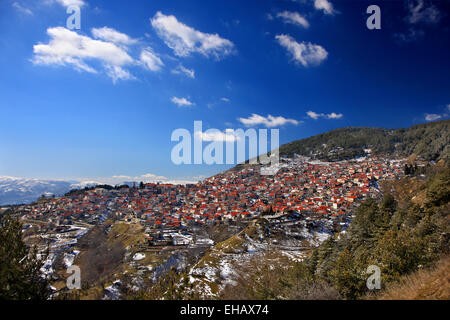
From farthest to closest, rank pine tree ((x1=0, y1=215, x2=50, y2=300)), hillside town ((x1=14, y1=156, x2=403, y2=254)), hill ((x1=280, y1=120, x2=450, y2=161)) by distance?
hill ((x1=280, y1=120, x2=450, y2=161)) < hillside town ((x1=14, y1=156, x2=403, y2=254)) < pine tree ((x1=0, y1=215, x2=50, y2=300))

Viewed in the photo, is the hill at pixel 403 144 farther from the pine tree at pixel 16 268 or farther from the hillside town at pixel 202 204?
the pine tree at pixel 16 268

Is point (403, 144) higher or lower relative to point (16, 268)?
higher

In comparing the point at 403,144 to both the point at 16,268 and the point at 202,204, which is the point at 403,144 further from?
the point at 16,268

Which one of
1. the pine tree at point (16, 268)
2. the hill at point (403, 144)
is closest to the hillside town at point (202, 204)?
the hill at point (403, 144)

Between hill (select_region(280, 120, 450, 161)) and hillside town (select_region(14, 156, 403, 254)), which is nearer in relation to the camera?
hillside town (select_region(14, 156, 403, 254))

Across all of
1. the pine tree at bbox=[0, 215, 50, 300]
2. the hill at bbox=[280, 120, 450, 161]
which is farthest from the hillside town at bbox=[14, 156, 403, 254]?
the pine tree at bbox=[0, 215, 50, 300]

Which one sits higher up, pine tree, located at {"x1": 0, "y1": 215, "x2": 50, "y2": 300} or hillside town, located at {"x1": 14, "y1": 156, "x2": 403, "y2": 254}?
pine tree, located at {"x1": 0, "y1": 215, "x2": 50, "y2": 300}

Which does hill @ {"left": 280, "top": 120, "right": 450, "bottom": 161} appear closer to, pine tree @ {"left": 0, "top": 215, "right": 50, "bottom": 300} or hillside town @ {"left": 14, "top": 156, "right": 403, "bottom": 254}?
hillside town @ {"left": 14, "top": 156, "right": 403, "bottom": 254}

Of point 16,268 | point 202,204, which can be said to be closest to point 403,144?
point 202,204

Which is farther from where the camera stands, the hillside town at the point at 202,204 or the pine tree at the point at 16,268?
the hillside town at the point at 202,204

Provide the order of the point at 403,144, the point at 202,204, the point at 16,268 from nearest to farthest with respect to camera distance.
Answer: the point at 16,268
the point at 202,204
the point at 403,144
